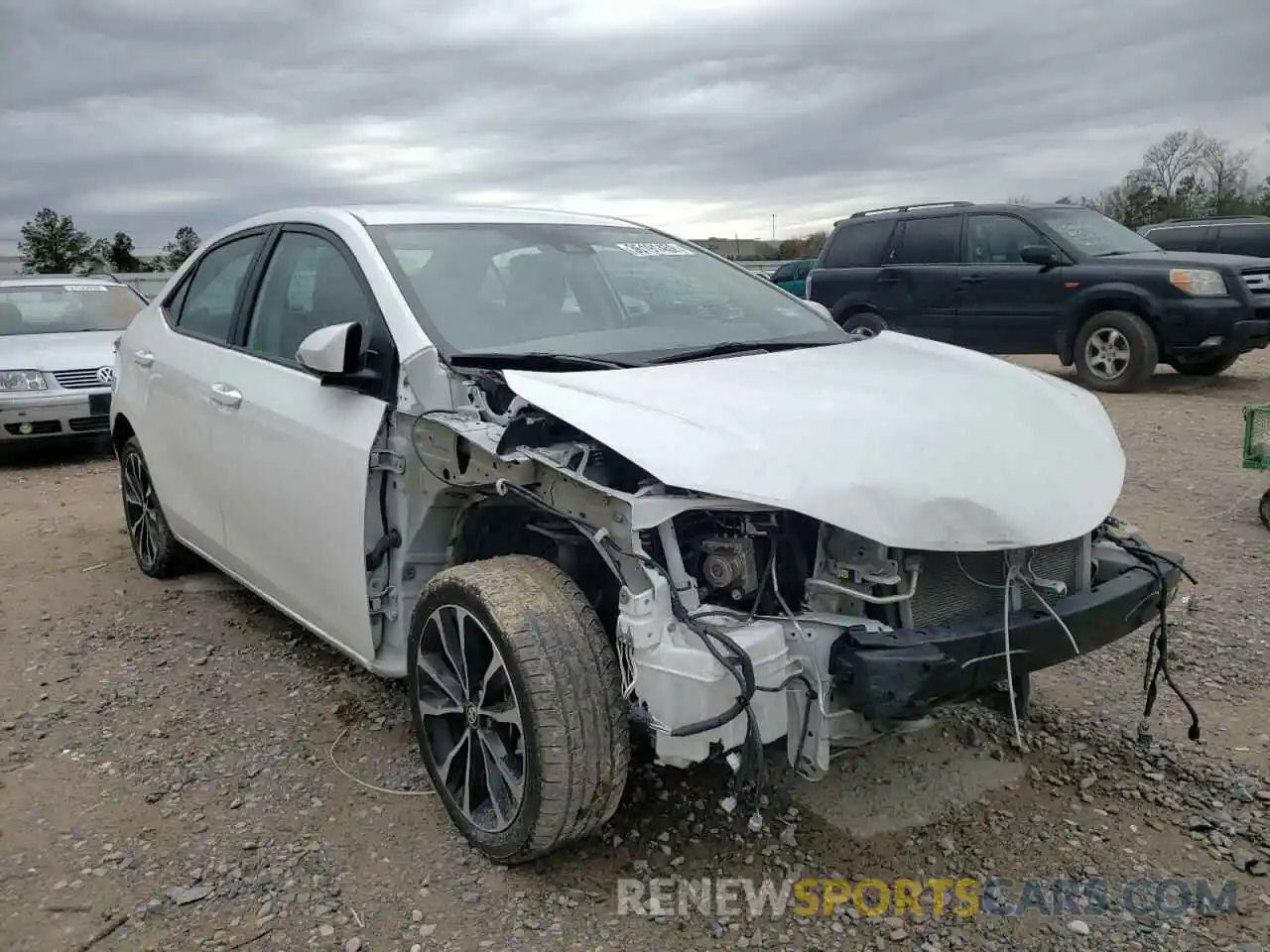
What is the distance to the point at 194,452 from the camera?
4.10 meters

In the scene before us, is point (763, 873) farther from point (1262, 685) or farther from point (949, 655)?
point (1262, 685)

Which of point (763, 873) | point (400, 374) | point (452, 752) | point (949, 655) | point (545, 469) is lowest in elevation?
point (763, 873)

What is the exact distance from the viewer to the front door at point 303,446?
10.1 ft

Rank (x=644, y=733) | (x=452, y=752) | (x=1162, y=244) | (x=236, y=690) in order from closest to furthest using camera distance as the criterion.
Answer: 1. (x=644, y=733)
2. (x=452, y=752)
3. (x=236, y=690)
4. (x=1162, y=244)

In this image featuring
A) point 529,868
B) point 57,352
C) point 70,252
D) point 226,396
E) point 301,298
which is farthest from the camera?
point 70,252

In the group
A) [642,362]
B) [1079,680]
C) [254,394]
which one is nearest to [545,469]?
[642,362]

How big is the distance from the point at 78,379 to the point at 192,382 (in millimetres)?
5279

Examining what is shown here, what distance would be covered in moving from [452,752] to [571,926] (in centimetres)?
59

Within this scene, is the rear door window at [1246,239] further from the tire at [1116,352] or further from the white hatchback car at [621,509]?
the white hatchback car at [621,509]

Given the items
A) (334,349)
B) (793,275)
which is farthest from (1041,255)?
(793,275)

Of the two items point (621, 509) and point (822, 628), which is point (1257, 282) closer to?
point (822, 628)

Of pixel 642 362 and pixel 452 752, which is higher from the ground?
pixel 642 362

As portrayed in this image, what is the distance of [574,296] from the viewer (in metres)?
3.49

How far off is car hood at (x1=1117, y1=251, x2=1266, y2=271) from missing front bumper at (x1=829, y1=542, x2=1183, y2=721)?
8004 mm
